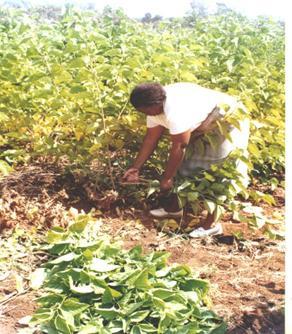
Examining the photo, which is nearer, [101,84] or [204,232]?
[204,232]

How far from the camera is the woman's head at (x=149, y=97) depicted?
2875mm

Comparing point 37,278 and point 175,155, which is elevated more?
point 175,155

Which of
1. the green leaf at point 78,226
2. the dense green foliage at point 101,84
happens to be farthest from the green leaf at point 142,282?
the dense green foliage at point 101,84

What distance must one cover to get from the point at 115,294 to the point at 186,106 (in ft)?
3.38

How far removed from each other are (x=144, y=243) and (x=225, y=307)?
24.5 inches

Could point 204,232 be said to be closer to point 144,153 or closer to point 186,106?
point 144,153

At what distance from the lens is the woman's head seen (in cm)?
288

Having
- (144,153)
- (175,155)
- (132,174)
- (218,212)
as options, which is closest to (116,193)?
(132,174)

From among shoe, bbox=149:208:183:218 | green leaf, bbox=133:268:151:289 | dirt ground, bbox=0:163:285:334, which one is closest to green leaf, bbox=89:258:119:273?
green leaf, bbox=133:268:151:289

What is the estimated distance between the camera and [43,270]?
8.34ft

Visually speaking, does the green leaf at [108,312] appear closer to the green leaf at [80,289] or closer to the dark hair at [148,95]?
the green leaf at [80,289]

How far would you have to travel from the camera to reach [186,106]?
2939 millimetres

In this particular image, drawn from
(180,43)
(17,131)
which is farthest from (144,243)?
(180,43)

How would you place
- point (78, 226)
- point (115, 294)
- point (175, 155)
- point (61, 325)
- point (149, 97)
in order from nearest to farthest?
point (61, 325) → point (115, 294) → point (78, 226) → point (149, 97) → point (175, 155)
